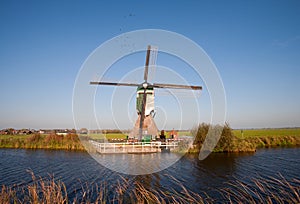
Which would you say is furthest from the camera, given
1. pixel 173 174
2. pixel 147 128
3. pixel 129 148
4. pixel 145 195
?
pixel 147 128

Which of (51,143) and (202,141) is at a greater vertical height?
(202,141)

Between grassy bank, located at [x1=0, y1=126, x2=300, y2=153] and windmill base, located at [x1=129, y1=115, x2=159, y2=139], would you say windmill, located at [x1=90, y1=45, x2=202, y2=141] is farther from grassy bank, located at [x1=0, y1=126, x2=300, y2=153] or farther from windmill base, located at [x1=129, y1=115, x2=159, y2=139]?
grassy bank, located at [x1=0, y1=126, x2=300, y2=153]

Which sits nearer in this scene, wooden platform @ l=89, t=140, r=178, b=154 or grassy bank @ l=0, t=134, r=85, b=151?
wooden platform @ l=89, t=140, r=178, b=154

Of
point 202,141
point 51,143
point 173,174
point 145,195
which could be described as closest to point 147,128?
point 202,141

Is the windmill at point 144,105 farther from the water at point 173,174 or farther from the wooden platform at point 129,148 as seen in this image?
the water at point 173,174

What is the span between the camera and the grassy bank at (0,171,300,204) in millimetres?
3824

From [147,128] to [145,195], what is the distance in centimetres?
1398

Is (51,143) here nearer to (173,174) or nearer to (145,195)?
(173,174)

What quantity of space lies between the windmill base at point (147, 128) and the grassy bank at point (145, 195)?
38.9ft

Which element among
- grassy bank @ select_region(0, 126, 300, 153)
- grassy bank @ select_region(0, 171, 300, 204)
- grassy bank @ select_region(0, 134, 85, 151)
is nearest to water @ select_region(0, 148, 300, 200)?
grassy bank @ select_region(0, 171, 300, 204)

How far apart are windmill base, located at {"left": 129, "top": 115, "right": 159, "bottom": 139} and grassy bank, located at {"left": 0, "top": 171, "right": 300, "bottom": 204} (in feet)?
38.9

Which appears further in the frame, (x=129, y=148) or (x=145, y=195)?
(x=129, y=148)

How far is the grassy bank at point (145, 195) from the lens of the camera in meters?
3.82

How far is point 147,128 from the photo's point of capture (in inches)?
882
